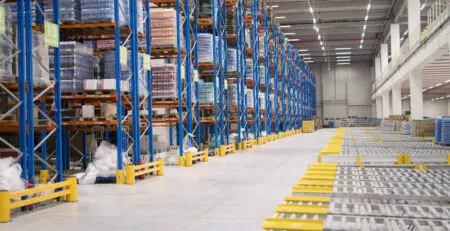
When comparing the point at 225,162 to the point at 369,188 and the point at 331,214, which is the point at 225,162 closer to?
the point at 369,188

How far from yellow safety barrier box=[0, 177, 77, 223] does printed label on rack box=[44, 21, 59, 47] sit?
1.78 m

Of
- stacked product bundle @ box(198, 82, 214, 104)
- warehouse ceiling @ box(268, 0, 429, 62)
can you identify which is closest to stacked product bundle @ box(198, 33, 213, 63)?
stacked product bundle @ box(198, 82, 214, 104)

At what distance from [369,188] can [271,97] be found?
63.6ft

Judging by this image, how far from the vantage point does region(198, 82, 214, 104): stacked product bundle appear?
14.1 m

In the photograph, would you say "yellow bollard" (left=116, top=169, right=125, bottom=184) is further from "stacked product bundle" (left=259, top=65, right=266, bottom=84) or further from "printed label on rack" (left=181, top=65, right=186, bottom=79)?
"stacked product bundle" (left=259, top=65, right=266, bottom=84)

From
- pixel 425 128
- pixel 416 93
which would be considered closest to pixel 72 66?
pixel 425 128

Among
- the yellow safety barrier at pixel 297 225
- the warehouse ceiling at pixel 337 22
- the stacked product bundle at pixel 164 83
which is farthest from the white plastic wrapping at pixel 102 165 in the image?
the warehouse ceiling at pixel 337 22

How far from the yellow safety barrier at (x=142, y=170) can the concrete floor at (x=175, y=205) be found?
0.15 meters

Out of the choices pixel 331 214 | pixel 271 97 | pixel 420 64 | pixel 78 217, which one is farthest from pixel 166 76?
pixel 271 97

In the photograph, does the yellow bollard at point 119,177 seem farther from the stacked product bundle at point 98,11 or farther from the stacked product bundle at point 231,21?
the stacked product bundle at point 231,21

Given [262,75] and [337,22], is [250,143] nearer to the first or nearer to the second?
[262,75]

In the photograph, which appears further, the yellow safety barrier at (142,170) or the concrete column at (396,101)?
the concrete column at (396,101)

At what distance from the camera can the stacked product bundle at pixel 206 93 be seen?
555 inches

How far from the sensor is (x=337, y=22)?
32.5 metres
